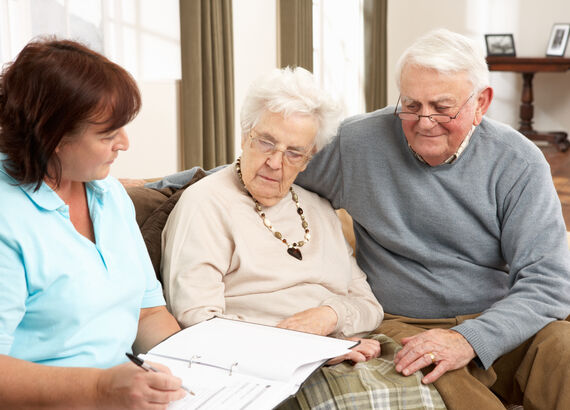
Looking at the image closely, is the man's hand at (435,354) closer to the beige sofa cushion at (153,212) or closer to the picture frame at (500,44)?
the beige sofa cushion at (153,212)

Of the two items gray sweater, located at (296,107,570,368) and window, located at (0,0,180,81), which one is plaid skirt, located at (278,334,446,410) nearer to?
gray sweater, located at (296,107,570,368)

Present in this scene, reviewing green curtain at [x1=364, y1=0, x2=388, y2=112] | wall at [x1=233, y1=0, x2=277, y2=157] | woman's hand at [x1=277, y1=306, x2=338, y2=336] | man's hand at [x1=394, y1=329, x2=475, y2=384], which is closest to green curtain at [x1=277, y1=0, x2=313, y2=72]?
wall at [x1=233, y1=0, x2=277, y2=157]

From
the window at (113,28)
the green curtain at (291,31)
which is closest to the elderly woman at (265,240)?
the window at (113,28)

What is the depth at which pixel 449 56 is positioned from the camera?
65.5 inches

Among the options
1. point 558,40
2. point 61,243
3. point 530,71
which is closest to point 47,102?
point 61,243

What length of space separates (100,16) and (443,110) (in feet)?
8.20

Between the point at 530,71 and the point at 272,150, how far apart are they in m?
7.19

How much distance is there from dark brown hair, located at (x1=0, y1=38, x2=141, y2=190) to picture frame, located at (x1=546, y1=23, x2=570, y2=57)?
8322 mm

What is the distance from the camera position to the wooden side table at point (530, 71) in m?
7.88

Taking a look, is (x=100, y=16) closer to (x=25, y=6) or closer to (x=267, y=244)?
(x=25, y=6)

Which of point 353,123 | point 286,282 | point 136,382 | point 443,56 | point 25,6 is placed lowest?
point 286,282

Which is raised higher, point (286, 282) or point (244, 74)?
point (244, 74)

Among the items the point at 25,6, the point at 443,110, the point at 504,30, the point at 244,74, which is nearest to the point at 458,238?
the point at 443,110

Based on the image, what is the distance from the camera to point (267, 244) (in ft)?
5.49
